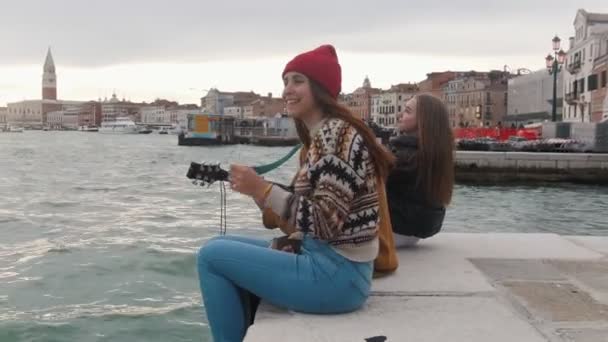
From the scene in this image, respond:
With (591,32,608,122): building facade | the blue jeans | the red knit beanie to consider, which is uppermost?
(591,32,608,122): building facade

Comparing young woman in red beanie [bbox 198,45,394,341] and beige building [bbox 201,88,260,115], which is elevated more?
beige building [bbox 201,88,260,115]

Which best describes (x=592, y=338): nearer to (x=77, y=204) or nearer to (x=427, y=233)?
(x=427, y=233)

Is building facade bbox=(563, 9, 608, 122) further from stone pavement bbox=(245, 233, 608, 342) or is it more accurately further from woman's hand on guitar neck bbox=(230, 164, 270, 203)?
woman's hand on guitar neck bbox=(230, 164, 270, 203)

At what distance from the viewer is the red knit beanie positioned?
2.60 m

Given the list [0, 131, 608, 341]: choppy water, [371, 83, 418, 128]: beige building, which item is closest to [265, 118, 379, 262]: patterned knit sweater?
[0, 131, 608, 341]: choppy water

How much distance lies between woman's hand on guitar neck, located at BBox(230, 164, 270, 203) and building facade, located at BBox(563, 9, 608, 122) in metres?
42.8

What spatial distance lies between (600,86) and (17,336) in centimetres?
4269

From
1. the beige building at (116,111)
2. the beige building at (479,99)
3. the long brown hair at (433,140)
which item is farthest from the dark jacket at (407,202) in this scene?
the beige building at (116,111)

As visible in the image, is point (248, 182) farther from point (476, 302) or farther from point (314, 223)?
point (476, 302)

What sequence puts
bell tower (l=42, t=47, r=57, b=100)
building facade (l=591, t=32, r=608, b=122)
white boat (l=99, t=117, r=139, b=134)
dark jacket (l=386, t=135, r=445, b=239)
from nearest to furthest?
dark jacket (l=386, t=135, r=445, b=239)
building facade (l=591, t=32, r=608, b=122)
white boat (l=99, t=117, r=139, b=134)
bell tower (l=42, t=47, r=57, b=100)

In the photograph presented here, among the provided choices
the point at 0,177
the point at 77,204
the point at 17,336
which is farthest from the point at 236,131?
the point at 17,336

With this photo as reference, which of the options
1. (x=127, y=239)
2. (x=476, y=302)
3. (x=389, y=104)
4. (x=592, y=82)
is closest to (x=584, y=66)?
(x=592, y=82)

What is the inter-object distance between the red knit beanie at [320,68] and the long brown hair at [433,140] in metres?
1.24

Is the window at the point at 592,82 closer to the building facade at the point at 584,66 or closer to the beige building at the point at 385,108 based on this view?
the building facade at the point at 584,66
